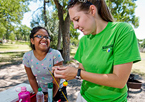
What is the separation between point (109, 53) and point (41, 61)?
148 cm

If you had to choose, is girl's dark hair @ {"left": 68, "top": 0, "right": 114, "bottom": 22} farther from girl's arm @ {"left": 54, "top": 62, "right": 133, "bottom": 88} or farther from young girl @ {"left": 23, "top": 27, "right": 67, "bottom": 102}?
young girl @ {"left": 23, "top": 27, "right": 67, "bottom": 102}

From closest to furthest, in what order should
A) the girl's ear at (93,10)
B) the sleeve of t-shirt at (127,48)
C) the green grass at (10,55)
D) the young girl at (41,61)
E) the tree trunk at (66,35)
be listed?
the sleeve of t-shirt at (127,48), the girl's ear at (93,10), the young girl at (41,61), the tree trunk at (66,35), the green grass at (10,55)

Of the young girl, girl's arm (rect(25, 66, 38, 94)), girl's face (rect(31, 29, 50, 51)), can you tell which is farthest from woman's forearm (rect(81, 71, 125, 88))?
girl's arm (rect(25, 66, 38, 94))

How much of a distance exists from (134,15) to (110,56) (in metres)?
20.3

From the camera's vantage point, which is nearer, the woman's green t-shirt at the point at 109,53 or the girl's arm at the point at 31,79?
the woman's green t-shirt at the point at 109,53

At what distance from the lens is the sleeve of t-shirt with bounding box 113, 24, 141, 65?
2.86 ft

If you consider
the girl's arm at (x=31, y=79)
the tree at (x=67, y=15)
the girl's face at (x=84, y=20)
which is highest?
the tree at (x=67, y=15)

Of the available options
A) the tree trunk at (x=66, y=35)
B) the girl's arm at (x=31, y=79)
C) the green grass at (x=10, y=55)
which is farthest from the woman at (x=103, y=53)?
the green grass at (x=10, y=55)

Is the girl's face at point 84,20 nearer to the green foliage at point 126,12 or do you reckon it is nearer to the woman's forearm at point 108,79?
the woman's forearm at point 108,79

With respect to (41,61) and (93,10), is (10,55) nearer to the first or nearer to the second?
(41,61)

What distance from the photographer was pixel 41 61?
2.10 m

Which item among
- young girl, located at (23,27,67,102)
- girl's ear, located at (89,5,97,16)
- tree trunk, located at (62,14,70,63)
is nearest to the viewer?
girl's ear, located at (89,5,97,16)

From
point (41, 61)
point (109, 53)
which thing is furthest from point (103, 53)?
point (41, 61)

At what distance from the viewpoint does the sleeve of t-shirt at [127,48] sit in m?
0.87
